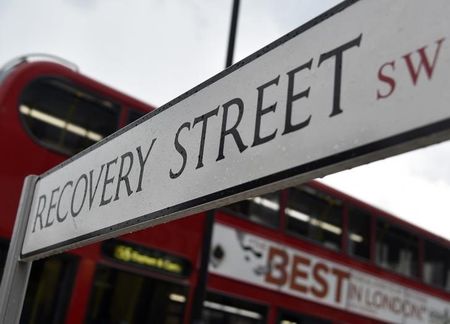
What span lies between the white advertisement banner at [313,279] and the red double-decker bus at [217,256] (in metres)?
0.02

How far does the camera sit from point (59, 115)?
6.27 metres

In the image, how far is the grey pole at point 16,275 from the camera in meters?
2.22

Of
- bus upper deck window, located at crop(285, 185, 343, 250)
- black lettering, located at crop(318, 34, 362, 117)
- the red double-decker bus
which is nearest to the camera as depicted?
black lettering, located at crop(318, 34, 362, 117)

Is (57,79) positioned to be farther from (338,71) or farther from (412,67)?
(412,67)

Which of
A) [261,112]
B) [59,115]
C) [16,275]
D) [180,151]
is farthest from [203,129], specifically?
[59,115]

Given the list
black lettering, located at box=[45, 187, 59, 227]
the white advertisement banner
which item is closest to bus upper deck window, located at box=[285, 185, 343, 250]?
the white advertisement banner

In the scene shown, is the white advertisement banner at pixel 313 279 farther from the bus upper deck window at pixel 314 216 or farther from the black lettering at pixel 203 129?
the black lettering at pixel 203 129

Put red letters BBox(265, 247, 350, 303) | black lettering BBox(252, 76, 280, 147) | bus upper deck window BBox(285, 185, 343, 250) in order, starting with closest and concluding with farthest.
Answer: black lettering BBox(252, 76, 280, 147)
red letters BBox(265, 247, 350, 303)
bus upper deck window BBox(285, 185, 343, 250)

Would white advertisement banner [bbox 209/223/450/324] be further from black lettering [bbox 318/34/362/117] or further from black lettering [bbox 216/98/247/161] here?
black lettering [bbox 318/34/362/117]

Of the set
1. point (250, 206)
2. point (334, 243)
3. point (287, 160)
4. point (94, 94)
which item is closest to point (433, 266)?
point (334, 243)

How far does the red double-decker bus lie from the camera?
6113 millimetres

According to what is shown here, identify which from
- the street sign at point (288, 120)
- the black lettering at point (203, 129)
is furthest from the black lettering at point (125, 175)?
the black lettering at point (203, 129)

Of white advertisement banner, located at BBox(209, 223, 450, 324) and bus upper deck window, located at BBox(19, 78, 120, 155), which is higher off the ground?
bus upper deck window, located at BBox(19, 78, 120, 155)

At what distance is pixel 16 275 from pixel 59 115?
418cm
